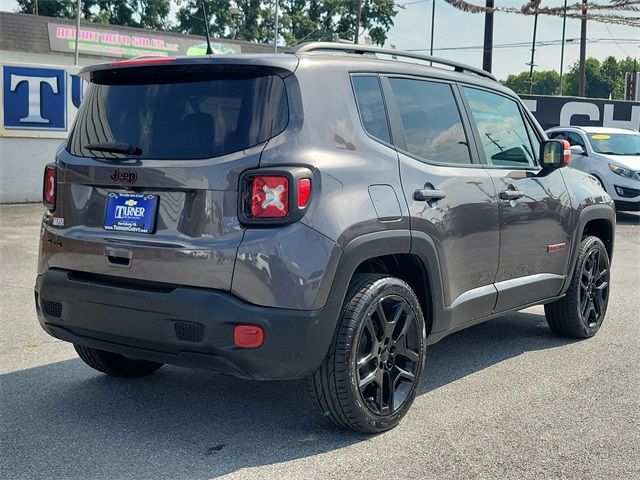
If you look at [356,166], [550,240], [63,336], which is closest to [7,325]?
[63,336]

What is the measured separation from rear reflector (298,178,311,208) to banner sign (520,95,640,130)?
2183cm

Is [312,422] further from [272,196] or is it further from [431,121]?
[431,121]

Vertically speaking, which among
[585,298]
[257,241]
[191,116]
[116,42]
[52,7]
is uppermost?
[52,7]

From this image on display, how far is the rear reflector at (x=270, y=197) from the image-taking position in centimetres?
371

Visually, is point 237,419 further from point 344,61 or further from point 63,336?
point 344,61

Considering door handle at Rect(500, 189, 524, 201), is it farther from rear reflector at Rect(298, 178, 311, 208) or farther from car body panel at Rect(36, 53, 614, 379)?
rear reflector at Rect(298, 178, 311, 208)

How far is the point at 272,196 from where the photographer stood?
3713mm

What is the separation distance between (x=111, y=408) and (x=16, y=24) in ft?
118

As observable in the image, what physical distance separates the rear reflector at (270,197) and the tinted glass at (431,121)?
1070 mm

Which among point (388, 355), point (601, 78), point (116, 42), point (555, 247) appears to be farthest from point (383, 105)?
point (601, 78)

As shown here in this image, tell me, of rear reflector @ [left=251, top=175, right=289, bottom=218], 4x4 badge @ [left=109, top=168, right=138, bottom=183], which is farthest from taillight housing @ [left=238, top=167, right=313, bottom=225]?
4x4 badge @ [left=109, top=168, right=138, bottom=183]

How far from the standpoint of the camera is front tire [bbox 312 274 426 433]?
156 inches

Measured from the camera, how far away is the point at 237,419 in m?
4.43

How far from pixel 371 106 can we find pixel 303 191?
859 millimetres
